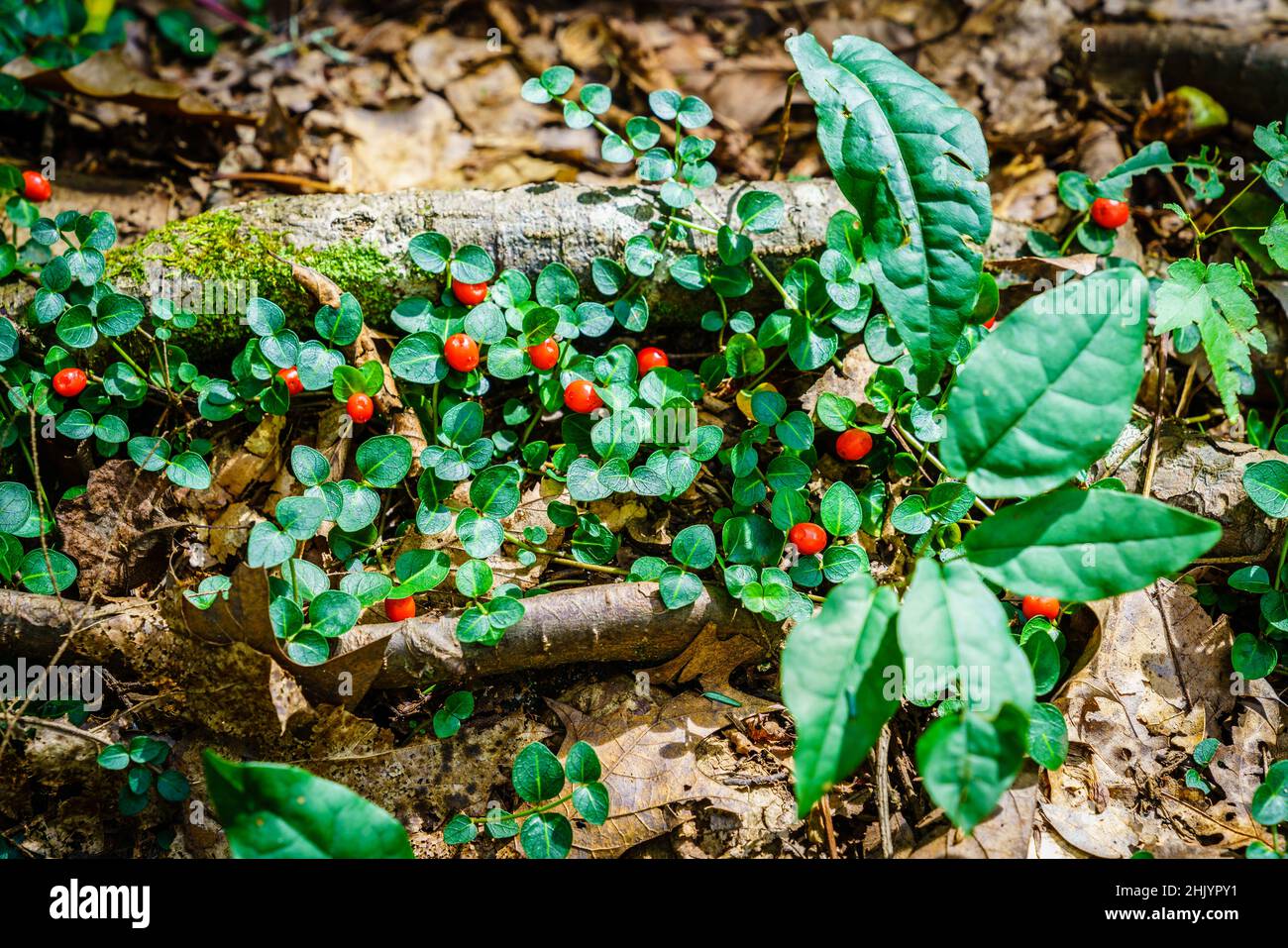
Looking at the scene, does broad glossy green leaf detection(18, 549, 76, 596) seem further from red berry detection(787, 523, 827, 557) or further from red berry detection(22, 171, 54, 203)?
red berry detection(787, 523, 827, 557)

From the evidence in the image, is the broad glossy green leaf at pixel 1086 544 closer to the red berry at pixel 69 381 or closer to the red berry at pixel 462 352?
the red berry at pixel 462 352

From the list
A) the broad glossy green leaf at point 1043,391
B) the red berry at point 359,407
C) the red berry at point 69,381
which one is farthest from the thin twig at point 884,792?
the red berry at point 69,381

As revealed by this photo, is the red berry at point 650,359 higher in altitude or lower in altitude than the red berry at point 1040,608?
higher

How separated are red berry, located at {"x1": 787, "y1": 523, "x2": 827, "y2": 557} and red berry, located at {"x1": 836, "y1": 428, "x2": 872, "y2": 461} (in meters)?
0.31

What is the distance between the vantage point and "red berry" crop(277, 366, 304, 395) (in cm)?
264

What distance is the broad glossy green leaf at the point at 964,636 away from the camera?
1.64 metres

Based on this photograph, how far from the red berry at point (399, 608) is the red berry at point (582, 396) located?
0.78 m

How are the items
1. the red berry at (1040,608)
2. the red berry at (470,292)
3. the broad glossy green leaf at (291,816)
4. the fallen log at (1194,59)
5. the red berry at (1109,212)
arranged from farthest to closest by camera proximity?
the fallen log at (1194,59), the red berry at (1109,212), the red berry at (470,292), the red berry at (1040,608), the broad glossy green leaf at (291,816)

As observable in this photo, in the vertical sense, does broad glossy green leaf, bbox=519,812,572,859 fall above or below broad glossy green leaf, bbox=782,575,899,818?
below

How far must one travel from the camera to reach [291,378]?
266 centimetres

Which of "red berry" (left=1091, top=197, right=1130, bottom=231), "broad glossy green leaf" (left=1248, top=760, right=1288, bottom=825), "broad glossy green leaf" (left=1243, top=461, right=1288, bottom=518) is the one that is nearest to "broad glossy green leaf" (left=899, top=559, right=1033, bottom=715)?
"broad glossy green leaf" (left=1248, top=760, right=1288, bottom=825)

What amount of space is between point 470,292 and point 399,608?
106 centimetres

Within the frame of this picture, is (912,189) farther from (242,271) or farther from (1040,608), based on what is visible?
(242,271)
